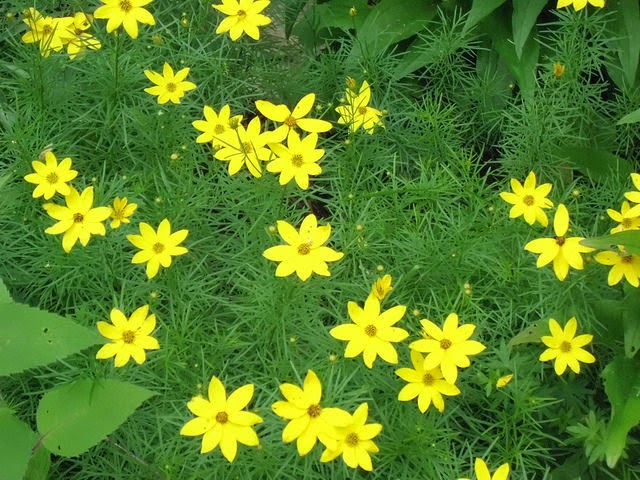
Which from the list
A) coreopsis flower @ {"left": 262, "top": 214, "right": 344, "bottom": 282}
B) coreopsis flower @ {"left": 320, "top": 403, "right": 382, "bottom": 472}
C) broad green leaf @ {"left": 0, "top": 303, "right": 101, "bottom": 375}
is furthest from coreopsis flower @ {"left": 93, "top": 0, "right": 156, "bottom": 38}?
coreopsis flower @ {"left": 320, "top": 403, "right": 382, "bottom": 472}

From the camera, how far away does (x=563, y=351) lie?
1536 mm

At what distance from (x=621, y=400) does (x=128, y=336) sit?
0.91 metres

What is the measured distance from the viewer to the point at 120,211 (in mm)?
1666

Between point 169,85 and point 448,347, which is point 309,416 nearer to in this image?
point 448,347

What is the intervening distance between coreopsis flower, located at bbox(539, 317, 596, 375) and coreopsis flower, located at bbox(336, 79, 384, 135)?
62cm

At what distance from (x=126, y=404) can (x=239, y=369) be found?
348 mm

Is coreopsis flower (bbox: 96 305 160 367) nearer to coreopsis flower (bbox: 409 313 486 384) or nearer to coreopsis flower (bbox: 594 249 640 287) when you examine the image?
coreopsis flower (bbox: 409 313 486 384)

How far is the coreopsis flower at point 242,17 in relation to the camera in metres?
1.89

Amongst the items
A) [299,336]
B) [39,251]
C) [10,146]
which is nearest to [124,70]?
[10,146]

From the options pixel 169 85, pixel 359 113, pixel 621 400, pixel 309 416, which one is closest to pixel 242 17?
pixel 169 85

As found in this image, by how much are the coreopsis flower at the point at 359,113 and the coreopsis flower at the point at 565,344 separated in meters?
0.62

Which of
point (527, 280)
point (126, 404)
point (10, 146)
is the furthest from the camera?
point (10, 146)

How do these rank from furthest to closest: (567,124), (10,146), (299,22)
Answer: (299,22)
(567,124)
(10,146)

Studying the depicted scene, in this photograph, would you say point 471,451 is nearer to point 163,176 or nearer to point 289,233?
point 289,233
